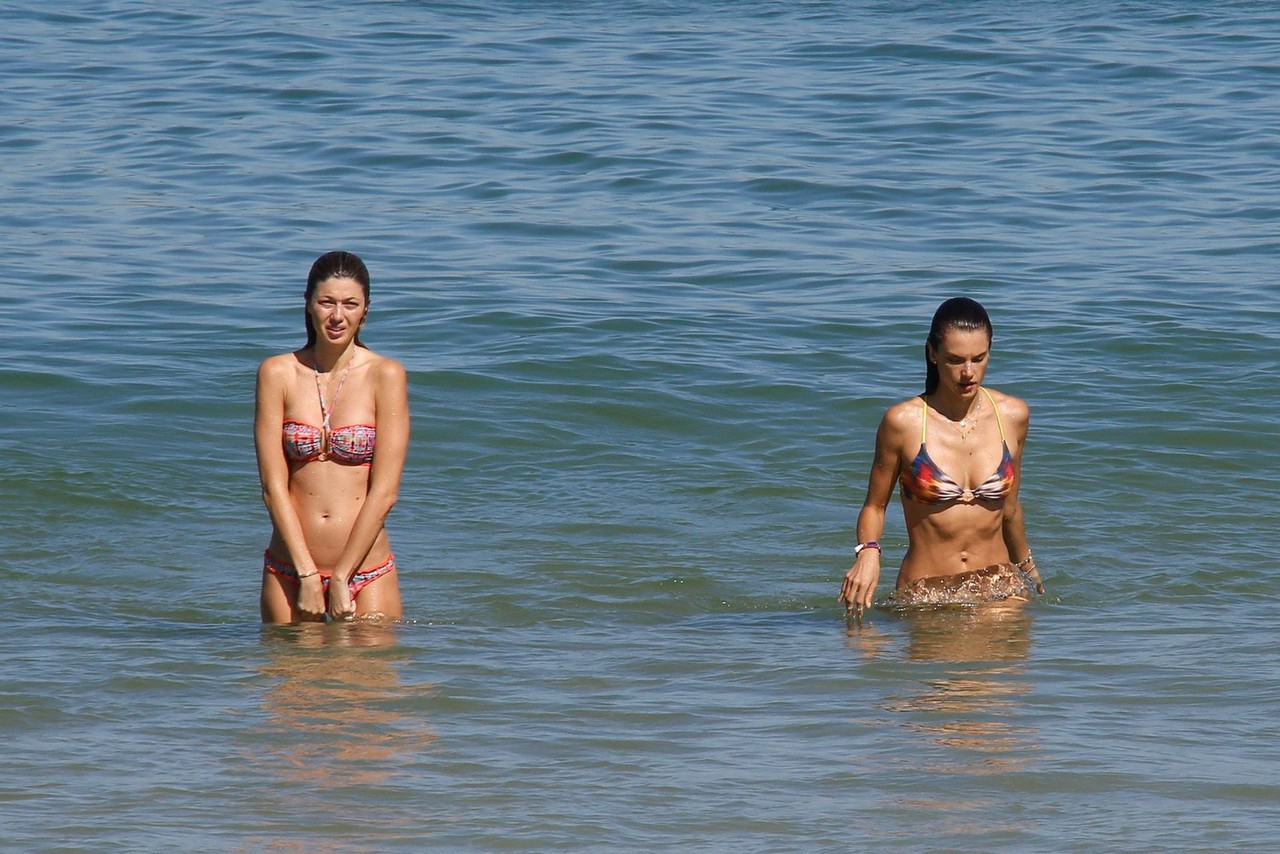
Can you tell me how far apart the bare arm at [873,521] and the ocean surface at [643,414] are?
244 millimetres

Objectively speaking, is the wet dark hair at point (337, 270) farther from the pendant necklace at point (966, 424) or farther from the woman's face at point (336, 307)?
the pendant necklace at point (966, 424)

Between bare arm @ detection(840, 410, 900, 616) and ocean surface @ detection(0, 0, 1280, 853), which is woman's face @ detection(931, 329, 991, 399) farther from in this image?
ocean surface @ detection(0, 0, 1280, 853)

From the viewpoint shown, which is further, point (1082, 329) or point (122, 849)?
point (1082, 329)

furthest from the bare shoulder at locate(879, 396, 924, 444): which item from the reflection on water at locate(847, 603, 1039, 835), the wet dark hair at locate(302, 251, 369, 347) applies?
the wet dark hair at locate(302, 251, 369, 347)

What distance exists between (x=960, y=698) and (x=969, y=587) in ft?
3.88

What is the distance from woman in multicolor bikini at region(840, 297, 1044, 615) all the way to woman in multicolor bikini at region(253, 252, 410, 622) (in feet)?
5.72

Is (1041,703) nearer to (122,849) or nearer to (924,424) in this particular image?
(924,424)

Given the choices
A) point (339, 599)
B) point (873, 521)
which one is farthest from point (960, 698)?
point (339, 599)

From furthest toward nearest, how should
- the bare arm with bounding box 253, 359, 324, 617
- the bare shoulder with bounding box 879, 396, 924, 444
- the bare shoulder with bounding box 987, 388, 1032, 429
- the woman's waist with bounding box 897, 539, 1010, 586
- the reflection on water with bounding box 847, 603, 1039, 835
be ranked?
the woman's waist with bounding box 897, 539, 1010, 586 < the bare shoulder with bounding box 987, 388, 1032, 429 < the bare shoulder with bounding box 879, 396, 924, 444 < the bare arm with bounding box 253, 359, 324, 617 < the reflection on water with bounding box 847, 603, 1039, 835

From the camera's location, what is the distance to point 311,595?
20.9 feet

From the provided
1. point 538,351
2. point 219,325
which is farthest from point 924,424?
point 219,325

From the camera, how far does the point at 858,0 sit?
80.9 feet

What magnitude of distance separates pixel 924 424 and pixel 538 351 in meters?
5.35

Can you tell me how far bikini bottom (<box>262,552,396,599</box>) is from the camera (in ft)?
21.3
